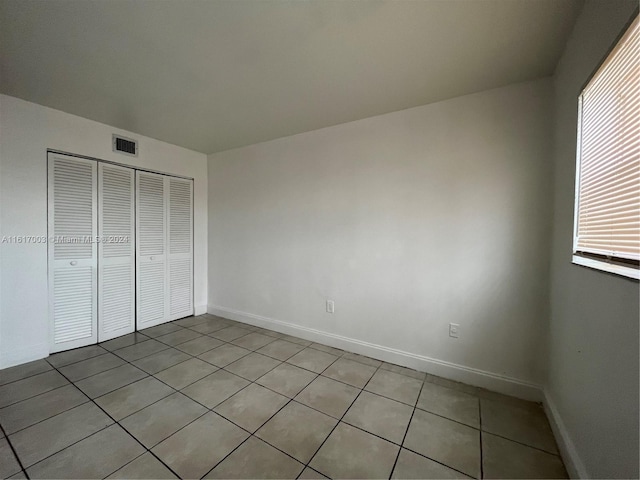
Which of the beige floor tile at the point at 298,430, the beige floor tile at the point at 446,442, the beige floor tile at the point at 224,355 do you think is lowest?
the beige floor tile at the point at 224,355

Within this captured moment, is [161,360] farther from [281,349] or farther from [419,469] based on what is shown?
[419,469]

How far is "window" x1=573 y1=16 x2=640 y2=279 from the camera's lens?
3.01ft

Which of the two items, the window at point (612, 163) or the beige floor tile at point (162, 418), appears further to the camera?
the beige floor tile at point (162, 418)

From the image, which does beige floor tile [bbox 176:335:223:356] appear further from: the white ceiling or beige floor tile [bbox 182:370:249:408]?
the white ceiling

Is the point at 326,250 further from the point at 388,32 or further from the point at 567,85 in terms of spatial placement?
the point at 567,85

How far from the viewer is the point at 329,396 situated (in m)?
1.92

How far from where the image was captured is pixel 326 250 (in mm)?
2814

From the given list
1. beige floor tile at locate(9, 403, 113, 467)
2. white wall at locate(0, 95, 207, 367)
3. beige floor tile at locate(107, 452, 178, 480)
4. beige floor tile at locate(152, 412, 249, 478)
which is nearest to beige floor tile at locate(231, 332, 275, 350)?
beige floor tile at locate(152, 412, 249, 478)

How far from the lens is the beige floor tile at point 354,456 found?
51.3 inches

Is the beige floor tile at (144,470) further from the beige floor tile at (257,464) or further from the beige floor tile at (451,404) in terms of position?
the beige floor tile at (451,404)

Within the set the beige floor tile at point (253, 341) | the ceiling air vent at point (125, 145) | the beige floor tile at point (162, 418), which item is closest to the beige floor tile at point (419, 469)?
the beige floor tile at point (162, 418)

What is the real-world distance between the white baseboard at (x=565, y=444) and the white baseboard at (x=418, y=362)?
0.65 ft

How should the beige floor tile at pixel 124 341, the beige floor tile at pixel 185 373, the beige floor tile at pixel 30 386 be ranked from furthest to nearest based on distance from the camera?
the beige floor tile at pixel 124 341
the beige floor tile at pixel 185 373
the beige floor tile at pixel 30 386

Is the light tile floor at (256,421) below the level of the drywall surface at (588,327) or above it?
below
